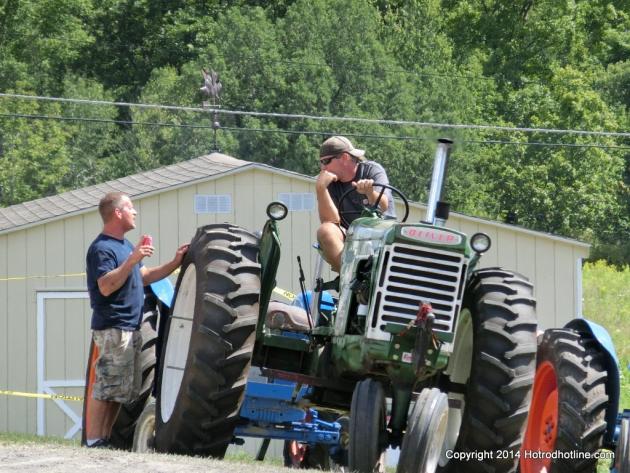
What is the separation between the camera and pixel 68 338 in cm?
1981

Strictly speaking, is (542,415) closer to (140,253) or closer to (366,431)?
(366,431)

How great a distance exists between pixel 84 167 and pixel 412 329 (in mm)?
36854

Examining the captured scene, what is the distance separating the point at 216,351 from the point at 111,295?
130cm

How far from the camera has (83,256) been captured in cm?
1947

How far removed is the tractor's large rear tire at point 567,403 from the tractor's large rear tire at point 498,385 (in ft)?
0.73

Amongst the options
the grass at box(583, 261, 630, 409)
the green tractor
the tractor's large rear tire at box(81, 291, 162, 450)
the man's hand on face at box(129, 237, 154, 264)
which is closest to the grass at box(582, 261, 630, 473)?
the grass at box(583, 261, 630, 409)

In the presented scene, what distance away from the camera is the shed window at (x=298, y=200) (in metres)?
19.6

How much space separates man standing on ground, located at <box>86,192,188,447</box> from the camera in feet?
28.4

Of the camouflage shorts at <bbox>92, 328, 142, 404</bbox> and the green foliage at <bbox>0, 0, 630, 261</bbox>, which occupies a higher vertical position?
the green foliage at <bbox>0, 0, 630, 261</bbox>

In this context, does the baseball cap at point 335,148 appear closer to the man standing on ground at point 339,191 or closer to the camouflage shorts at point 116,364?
the man standing on ground at point 339,191

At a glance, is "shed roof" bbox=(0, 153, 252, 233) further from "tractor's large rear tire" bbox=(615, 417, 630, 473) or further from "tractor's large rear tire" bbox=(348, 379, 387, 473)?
"tractor's large rear tire" bbox=(615, 417, 630, 473)

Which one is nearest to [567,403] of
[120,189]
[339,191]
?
[339,191]

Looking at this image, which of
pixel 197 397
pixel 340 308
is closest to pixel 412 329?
pixel 340 308

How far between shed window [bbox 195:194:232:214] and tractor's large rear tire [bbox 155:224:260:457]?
11455 millimetres
